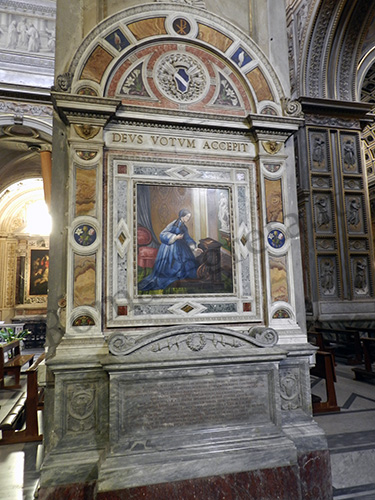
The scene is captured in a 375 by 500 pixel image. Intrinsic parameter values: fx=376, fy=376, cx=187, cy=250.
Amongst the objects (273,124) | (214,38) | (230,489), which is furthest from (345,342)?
(214,38)

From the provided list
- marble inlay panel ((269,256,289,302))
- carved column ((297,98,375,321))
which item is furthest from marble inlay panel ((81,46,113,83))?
carved column ((297,98,375,321))

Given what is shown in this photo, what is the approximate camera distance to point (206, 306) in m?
3.84

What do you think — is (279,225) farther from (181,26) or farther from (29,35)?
(29,35)

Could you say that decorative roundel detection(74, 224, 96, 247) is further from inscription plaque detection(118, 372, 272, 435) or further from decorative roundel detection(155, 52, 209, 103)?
decorative roundel detection(155, 52, 209, 103)

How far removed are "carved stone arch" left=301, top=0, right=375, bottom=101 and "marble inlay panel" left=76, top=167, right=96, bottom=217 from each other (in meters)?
8.11

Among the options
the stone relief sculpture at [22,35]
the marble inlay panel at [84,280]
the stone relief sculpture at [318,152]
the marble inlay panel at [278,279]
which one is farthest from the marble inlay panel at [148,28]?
the stone relief sculpture at [22,35]

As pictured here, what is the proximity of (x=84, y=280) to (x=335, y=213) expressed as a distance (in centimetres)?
791

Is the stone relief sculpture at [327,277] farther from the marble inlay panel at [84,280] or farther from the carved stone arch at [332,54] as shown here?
the marble inlay panel at [84,280]

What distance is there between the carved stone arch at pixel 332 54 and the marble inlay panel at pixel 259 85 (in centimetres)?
639

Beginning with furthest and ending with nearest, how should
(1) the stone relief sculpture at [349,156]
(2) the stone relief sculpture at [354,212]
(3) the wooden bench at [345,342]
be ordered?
(1) the stone relief sculpture at [349,156], (2) the stone relief sculpture at [354,212], (3) the wooden bench at [345,342]

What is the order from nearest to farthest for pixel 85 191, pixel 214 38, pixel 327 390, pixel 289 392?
pixel 85 191, pixel 289 392, pixel 214 38, pixel 327 390

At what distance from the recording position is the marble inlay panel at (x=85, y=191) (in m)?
3.63

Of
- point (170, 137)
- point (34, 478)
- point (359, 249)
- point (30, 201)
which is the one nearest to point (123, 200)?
point (170, 137)

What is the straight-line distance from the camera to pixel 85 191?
366cm
